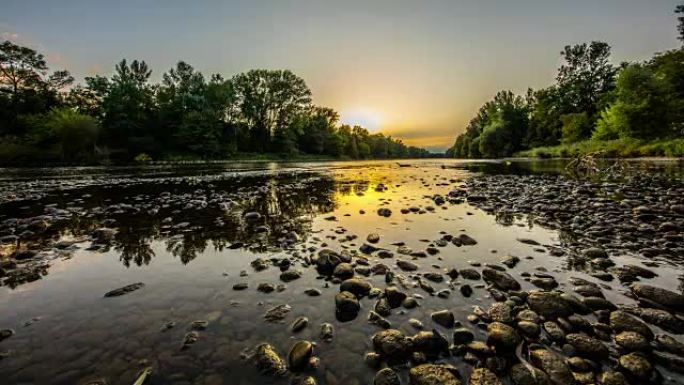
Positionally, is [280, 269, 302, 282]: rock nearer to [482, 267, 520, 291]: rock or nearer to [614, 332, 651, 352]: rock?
[482, 267, 520, 291]: rock

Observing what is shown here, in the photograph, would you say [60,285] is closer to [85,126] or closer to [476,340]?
[476,340]

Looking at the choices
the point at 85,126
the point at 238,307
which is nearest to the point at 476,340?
the point at 238,307

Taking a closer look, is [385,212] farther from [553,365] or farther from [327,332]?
[553,365]

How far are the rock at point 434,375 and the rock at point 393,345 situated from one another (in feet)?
0.72

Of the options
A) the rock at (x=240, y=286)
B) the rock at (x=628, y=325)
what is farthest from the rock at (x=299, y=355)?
the rock at (x=628, y=325)

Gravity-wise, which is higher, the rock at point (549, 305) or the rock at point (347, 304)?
the rock at point (549, 305)

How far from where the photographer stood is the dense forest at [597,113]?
39812 millimetres

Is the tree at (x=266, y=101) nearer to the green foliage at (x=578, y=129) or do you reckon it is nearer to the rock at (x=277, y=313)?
the green foliage at (x=578, y=129)

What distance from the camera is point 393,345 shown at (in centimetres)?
295

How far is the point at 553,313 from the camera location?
135 inches

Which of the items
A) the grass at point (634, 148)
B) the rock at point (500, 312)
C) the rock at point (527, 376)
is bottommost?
the rock at point (527, 376)

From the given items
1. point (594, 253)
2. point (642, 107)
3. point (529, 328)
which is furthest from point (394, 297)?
point (642, 107)

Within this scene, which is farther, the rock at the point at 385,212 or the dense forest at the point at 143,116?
the dense forest at the point at 143,116

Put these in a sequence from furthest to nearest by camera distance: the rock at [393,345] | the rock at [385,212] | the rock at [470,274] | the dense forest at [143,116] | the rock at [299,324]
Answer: the dense forest at [143,116] < the rock at [385,212] < the rock at [470,274] < the rock at [299,324] < the rock at [393,345]
